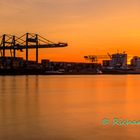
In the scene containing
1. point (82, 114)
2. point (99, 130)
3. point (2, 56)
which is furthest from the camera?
point (2, 56)

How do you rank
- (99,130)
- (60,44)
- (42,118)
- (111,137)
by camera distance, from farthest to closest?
1. (60,44)
2. (42,118)
3. (99,130)
4. (111,137)

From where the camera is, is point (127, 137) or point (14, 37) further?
point (14, 37)

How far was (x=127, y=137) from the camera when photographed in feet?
30.9

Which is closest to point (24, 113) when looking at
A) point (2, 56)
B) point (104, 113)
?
point (104, 113)

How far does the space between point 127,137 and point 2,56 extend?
88060 mm

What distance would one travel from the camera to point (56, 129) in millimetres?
10484

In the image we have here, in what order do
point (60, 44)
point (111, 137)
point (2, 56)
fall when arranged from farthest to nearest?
point (2, 56), point (60, 44), point (111, 137)

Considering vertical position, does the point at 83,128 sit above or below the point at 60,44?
below

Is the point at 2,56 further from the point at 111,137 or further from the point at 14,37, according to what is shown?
the point at 111,137

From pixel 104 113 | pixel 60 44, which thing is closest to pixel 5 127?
pixel 104 113

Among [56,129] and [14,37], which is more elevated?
[14,37]

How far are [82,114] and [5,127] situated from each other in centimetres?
427

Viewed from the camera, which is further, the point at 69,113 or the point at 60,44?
the point at 60,44

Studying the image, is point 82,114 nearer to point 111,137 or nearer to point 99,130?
point 99,130
